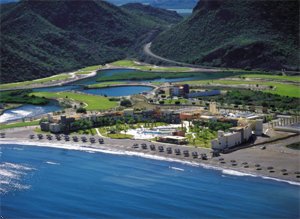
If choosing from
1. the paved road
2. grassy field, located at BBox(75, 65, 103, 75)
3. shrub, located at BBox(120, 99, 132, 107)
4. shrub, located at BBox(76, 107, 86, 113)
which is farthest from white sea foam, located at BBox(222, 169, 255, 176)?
grassy field, located at BBox(75, 65, 103, 75)

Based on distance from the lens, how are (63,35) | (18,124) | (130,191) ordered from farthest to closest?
1. (63,35)
2. (18,124)
3. (130,191)

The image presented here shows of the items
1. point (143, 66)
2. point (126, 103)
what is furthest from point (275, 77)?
point (126, 103)

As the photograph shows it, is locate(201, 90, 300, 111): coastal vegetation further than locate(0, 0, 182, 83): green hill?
No

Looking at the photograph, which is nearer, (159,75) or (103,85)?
(103,85)

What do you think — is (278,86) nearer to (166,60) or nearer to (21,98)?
(21,98)

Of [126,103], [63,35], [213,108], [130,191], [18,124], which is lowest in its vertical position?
[130,191]

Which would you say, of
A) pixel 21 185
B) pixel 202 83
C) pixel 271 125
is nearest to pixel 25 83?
pixel 202 83

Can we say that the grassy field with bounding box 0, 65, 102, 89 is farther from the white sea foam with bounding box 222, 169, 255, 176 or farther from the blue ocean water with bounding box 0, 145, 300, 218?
the white sea foam with bounding box 222, 169, 255, 176

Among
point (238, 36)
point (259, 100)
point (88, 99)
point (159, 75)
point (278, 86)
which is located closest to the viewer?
point (259, 100)
